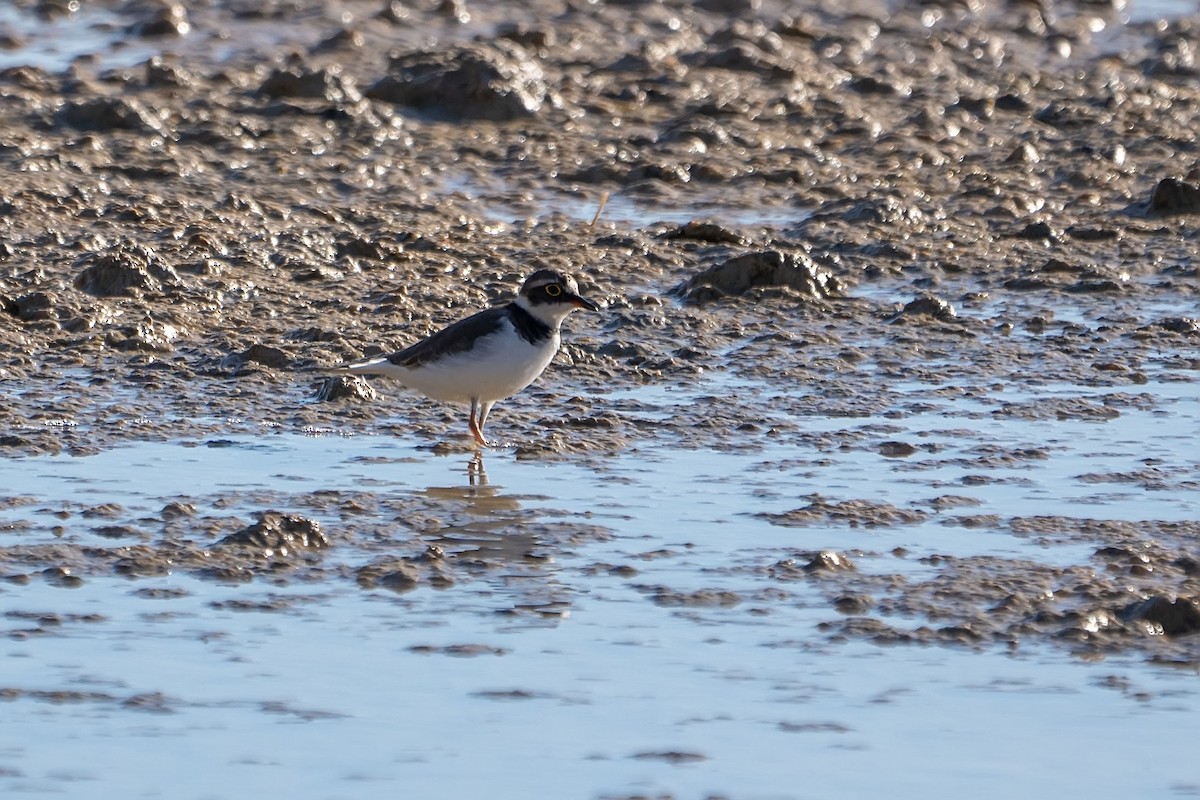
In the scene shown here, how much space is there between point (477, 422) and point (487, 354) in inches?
14.4

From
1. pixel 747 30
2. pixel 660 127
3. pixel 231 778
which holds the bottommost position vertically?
pixel 231 778

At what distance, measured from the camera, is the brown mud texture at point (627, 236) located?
7895 millimetres

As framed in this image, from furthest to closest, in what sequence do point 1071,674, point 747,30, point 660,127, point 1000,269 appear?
point 747,30, point 660,127, point 1000,269, point 1071,674

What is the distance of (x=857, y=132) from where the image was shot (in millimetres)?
13898

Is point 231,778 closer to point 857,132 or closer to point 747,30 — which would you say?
point 857,132

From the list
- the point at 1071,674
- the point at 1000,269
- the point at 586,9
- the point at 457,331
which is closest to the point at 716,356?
the point at 457,331

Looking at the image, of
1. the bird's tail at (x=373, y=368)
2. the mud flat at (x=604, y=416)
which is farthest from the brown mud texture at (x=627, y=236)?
the bird's tail at (x=373, y=368)

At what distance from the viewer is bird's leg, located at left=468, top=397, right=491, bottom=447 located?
8.15m

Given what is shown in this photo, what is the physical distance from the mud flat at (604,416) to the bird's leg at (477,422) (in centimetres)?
15

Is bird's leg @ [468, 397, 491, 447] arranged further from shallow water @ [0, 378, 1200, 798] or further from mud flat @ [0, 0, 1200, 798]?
shallow water @ [0, 378, 1200, 798]

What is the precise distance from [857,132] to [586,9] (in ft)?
15.0

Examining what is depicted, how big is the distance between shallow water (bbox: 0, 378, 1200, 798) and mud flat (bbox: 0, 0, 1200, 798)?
0.02 metres

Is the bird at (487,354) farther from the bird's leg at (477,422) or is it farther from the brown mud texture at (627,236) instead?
the brown mud texture at (627,236)

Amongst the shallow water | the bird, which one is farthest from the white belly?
the shallow water
